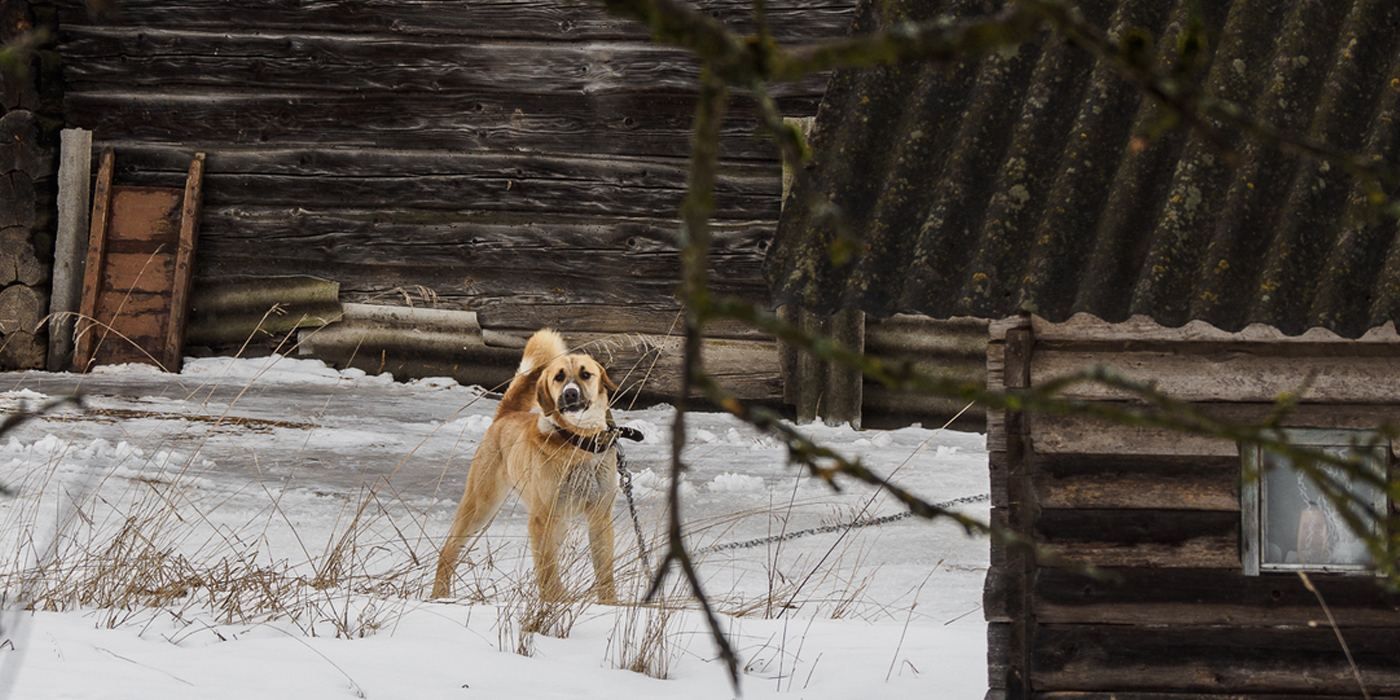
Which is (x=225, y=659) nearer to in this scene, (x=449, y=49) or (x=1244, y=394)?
(x=1244, y=394)

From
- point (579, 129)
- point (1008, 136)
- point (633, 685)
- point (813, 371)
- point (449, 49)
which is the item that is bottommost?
point (633, 685)

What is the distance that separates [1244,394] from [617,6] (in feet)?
8.85

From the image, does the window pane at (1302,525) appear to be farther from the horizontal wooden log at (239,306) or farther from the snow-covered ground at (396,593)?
the horizontal wooden log at (239,306)

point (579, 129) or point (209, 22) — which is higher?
point (209, 22)

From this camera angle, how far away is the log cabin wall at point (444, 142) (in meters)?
8.48

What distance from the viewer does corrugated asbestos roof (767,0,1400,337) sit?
2.71 meters

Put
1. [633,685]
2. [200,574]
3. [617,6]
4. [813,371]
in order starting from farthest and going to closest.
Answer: [813,371] < [200,574] < [633,685] < [617,6]

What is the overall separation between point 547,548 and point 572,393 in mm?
686

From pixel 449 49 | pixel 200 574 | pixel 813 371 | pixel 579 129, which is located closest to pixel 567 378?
pixel 200 574

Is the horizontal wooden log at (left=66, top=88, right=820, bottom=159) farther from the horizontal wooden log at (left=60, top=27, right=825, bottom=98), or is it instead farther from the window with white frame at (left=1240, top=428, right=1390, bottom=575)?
the window with white frame at (left=1240, top=428, right=1390, bottom=575)

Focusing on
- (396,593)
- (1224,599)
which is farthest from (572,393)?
(1224,599)

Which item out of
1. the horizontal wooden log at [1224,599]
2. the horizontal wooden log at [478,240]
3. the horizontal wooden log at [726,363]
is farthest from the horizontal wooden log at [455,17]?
the horizontal wooden log at [1224,599]

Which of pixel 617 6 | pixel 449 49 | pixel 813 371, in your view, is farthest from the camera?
pixel 449 49

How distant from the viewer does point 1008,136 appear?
3.11 metres
